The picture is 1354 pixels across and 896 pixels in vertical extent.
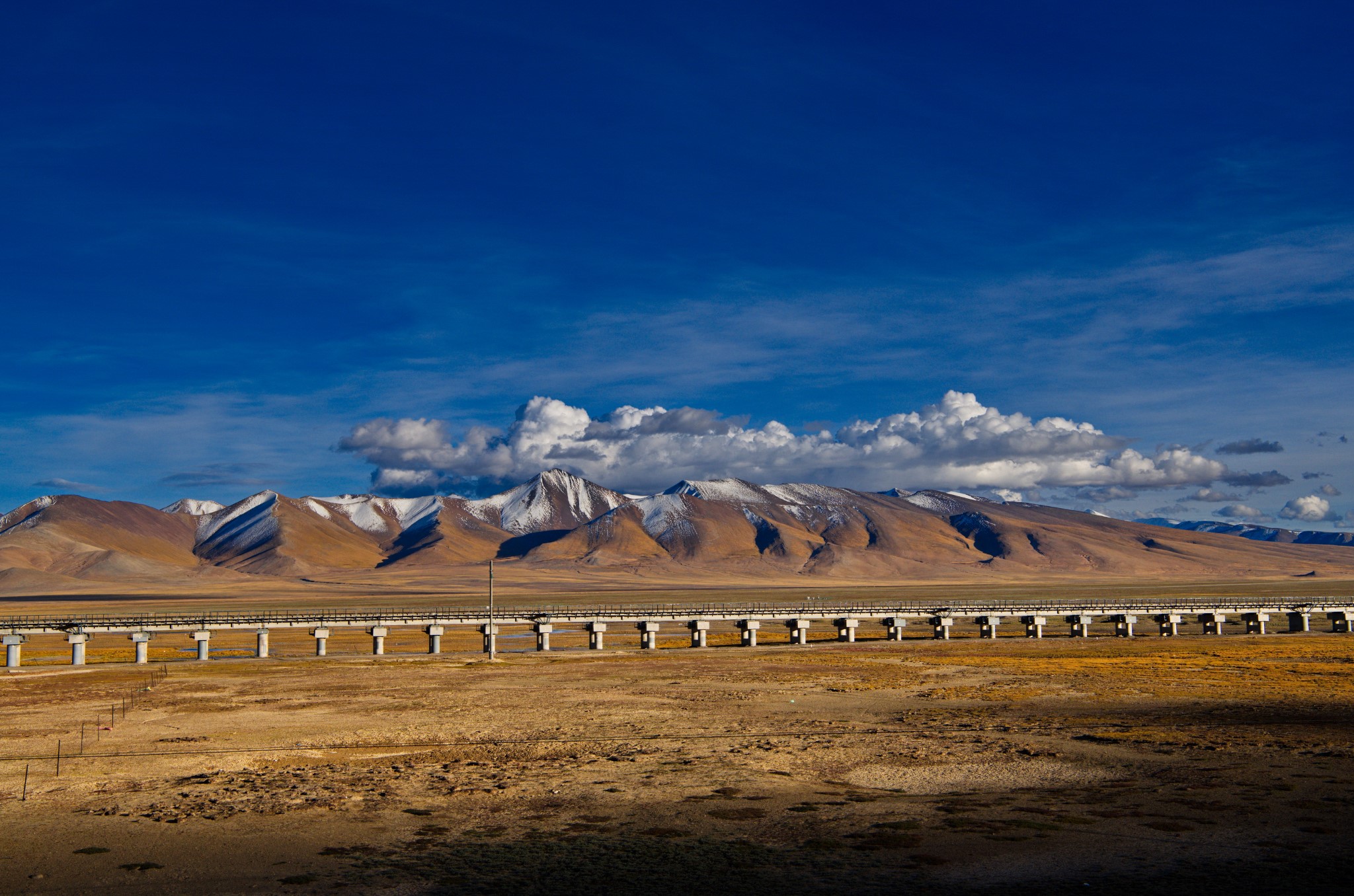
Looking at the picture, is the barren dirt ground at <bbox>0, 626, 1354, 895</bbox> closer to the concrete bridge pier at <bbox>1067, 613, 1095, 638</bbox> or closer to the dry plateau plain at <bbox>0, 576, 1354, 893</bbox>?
the dry plateau plain at <bbox>0, 576, 1354, 893</bbox>

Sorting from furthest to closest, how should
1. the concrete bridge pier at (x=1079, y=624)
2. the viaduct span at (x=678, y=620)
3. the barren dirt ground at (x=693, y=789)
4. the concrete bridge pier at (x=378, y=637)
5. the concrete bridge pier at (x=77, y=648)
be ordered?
the concrete bridge pier at (x=1079, y=624)
the concrete bridge pier at (x=378, y=637)
the viaduct span at (x=678, y=620)
the concrete bridge pier at (x=77, y=648)
the barren dirt ground at (x=693, y=789)

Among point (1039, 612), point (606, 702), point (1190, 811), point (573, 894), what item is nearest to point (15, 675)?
point (606, 702)

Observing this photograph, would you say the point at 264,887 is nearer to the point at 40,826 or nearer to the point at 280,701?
the point at 40,826

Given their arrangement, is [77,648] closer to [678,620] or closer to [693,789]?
[678,620]

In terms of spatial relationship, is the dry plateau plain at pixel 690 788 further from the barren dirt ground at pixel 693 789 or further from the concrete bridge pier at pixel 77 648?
the concrete bridge pier at pixel 77 648

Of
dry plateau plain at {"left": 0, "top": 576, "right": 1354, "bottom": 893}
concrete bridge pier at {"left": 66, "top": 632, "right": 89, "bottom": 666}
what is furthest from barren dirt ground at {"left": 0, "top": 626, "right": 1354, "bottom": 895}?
concrete bridge pier at {"left": 66, "top": 632, "right": 89, "bottom": 666}

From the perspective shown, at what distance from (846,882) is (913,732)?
19993 millimetres

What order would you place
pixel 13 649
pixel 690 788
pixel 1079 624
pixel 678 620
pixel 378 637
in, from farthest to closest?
pixel 1079 624 → pixel 678 620 → pixel 378 637 → pixel 13 649 → pixel 690 788

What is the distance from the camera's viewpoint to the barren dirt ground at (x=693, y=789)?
20.8 meters

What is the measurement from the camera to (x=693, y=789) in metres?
28.8

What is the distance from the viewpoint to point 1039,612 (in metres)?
116

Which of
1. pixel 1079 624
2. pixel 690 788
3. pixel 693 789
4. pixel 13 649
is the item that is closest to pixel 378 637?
pixel 13 649

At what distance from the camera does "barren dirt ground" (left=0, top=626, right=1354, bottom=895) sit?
818 inches

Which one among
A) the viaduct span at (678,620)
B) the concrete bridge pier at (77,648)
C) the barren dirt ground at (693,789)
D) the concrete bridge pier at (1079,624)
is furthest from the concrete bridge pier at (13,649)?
the concrete bridge pier at (1079,624)
